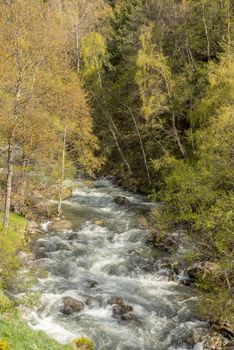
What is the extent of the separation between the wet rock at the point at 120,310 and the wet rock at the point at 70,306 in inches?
64.1

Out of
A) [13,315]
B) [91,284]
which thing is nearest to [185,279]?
[91,284]

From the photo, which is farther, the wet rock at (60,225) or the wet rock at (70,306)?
the wet rock at (60,225)

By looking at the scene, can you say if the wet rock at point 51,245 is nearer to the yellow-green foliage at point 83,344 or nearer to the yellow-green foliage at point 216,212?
the yellow-green foliage at point 216,212

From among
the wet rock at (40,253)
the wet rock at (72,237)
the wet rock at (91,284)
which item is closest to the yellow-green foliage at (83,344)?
the wet rock at (91,284)

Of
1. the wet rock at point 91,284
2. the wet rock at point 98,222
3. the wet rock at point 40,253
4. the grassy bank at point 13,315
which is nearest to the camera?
the grassy bank at point 13,315

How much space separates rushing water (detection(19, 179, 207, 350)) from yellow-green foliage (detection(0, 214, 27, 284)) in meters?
1.59

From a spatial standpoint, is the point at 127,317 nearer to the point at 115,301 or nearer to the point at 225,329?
the point at 115,301

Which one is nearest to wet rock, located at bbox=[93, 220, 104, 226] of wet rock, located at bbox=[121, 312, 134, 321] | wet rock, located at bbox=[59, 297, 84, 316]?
wet rock, located at bbox=[59, 297, 84, 316]

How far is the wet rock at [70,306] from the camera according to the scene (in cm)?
1989

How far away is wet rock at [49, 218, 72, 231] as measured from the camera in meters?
31.0

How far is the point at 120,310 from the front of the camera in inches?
797

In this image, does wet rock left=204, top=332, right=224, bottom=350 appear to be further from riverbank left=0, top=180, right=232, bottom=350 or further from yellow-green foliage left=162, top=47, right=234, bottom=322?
yellow-green foliage left=162, top=47, right=234, bottom=322

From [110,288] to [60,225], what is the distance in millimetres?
9979

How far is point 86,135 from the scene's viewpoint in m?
34.5
